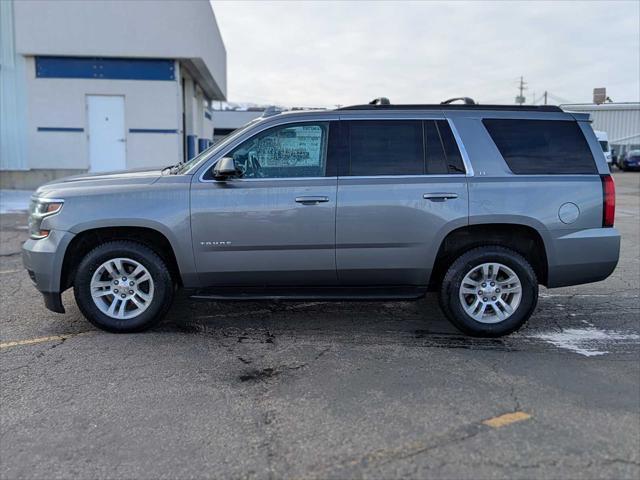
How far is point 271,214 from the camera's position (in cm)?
499

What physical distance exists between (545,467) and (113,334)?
3.72 m

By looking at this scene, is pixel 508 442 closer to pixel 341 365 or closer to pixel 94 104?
pixel 341 365

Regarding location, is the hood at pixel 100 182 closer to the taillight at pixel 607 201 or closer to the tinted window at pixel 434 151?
the tinted window at pixel 434 151

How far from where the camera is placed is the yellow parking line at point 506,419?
3518 mm

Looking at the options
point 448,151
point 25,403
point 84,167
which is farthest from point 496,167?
point 84,167

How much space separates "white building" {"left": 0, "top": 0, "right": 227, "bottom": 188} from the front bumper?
12.7 m

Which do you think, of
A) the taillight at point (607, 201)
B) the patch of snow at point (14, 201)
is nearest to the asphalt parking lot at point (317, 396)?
the taillight at point (607, 201)

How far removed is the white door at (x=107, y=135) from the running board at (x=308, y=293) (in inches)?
529

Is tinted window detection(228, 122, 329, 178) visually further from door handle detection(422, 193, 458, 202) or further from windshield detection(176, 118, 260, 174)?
door handle detection(422, 193, 458, 202)

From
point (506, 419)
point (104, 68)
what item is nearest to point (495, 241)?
point (506, 419)

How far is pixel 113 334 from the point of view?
204 inches

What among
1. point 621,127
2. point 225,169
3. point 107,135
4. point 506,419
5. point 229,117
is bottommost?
point 506,419

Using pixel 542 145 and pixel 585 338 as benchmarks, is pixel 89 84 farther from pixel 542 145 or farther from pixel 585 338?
pixel 585 338

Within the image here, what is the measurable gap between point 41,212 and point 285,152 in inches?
86.6
